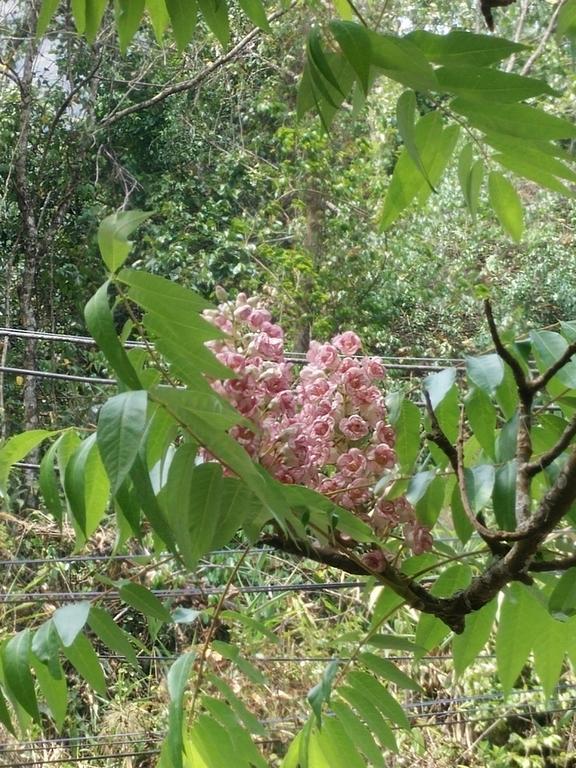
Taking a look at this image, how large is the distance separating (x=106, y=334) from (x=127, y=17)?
0.94ft

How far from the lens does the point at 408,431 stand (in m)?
0.55

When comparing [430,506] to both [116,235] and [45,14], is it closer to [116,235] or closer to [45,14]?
[116,235]

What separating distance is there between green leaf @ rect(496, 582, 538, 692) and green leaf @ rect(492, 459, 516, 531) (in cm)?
12

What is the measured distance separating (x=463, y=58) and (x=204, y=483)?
22 centimetres

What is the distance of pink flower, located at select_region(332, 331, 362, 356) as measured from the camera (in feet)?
1.84

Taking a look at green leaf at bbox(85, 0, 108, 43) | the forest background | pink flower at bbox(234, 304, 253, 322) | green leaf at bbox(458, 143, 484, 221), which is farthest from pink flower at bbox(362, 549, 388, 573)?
the forest background

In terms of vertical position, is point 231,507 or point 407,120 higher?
point 407,120

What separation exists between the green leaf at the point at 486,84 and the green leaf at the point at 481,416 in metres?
0.16

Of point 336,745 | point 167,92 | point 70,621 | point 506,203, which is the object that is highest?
point 167,92

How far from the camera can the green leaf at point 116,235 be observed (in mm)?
386

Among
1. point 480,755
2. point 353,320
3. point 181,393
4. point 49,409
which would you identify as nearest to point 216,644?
point 181,393

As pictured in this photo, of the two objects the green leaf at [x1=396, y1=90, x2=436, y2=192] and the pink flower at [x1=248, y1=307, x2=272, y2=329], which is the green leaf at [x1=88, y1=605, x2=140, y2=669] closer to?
the pink flower at [x1=248, y1=307, x2=272, y2=329]

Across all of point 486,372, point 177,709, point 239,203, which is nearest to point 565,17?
point 486,372

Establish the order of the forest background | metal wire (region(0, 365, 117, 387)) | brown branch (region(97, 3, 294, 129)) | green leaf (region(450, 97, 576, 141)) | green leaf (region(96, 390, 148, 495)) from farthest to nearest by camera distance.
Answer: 1. brown branch (region(97, 3, 294, 129))
2. the forest background
3. metal wire (region(0, 365, 117, 387))
4. green leaf (region(450, 97, 576, 141))
5. green leaf (region(96, 390, 148, 495))
